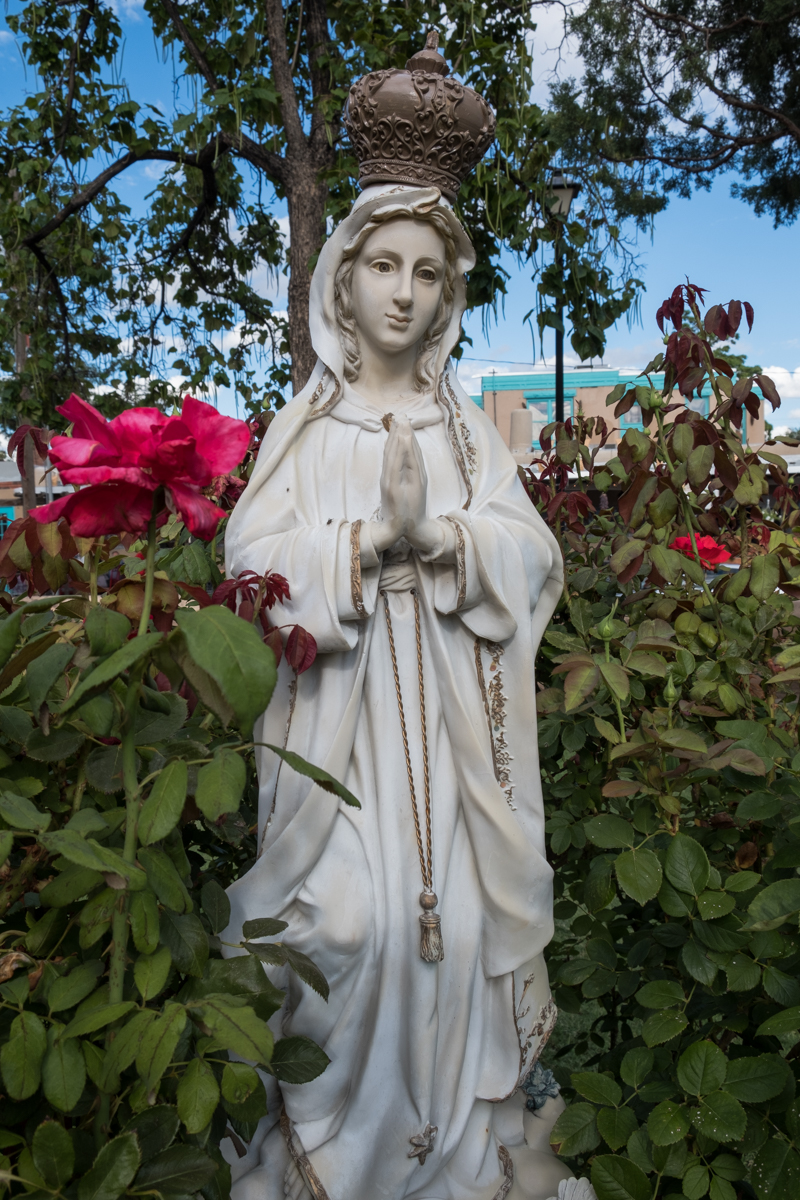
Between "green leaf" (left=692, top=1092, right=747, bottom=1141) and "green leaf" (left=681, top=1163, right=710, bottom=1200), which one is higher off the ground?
"green leaf" (left=692, top=1092, right=747, bottom=1141)

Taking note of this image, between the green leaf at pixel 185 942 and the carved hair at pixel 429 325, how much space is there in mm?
1252

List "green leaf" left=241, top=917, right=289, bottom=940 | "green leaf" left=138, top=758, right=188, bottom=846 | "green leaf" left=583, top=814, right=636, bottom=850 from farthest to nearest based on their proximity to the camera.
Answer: "green leaf" left=583, top=814, right=636, bottom=850, "green leaf" left=241, top=917, right=289, bottom=940, "green leaf" left=138, top=758, right=188, bottom=846

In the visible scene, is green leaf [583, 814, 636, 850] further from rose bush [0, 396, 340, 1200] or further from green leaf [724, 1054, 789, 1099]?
rose bush [0, 396, 340, 1200]

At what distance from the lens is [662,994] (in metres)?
1.64

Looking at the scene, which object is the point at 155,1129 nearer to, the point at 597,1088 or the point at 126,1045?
the point at 126,1045

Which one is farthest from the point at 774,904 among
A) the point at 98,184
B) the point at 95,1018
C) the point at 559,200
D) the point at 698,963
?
the point at 98,184

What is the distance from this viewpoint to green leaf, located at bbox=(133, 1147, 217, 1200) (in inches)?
43.8

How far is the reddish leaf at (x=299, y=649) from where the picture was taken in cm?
171

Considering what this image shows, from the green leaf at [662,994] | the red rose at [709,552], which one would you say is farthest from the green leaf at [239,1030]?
the red rose at [709,552]

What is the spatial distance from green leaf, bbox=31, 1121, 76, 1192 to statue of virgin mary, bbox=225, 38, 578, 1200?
0.74 m

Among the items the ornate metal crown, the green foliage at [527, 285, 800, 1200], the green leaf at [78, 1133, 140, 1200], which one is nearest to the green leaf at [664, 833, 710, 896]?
the green foliage at [527, 285, 800, 1200]

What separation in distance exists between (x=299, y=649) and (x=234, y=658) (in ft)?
2.40

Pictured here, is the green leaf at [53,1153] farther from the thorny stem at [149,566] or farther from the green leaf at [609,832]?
the green leaf at [609,832]

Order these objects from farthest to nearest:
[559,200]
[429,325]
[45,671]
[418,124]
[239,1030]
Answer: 1. [559,200]
2. [429,325]
3. [418,124]
4. [45,671]
5. [239,1030]
